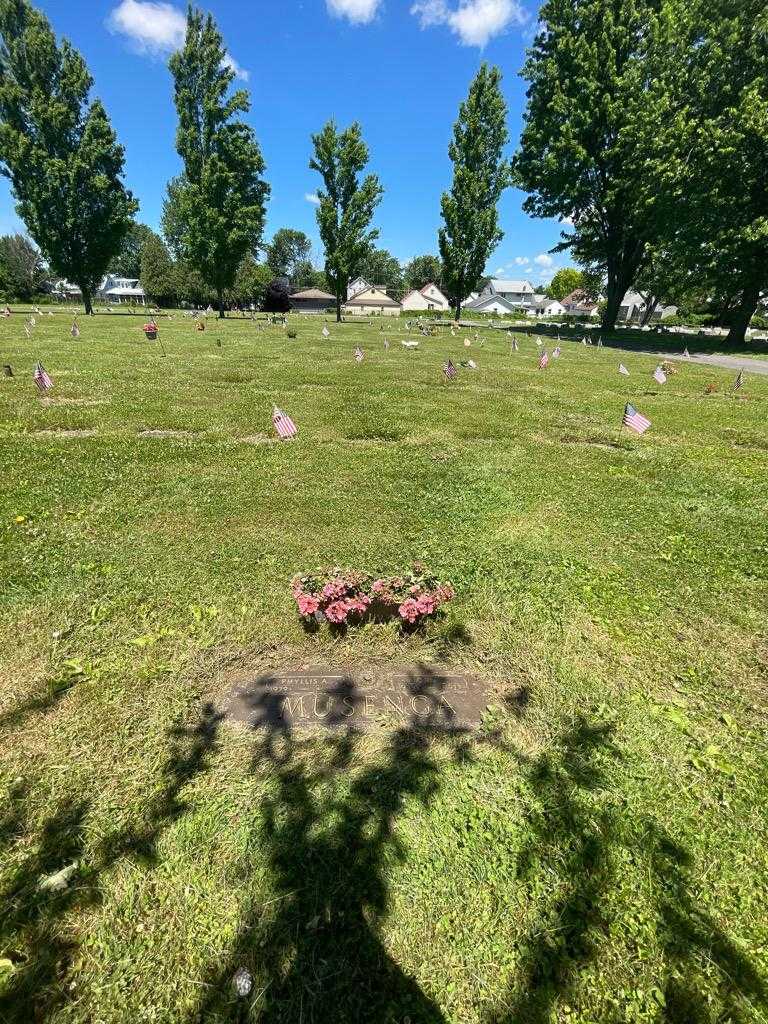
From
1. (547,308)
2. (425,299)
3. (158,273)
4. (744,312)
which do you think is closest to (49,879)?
(744,312)

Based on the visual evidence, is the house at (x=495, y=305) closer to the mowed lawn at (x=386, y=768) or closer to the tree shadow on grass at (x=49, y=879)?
the mowed lawn at (x=386, y=768)

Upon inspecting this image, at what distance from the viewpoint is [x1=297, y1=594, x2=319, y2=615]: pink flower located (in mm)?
4113

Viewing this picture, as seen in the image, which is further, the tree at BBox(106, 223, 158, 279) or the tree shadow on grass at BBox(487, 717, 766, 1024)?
the tree at BBox(106, 223, 158, 279)

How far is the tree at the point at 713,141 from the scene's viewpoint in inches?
1003

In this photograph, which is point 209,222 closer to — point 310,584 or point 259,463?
point 259,463

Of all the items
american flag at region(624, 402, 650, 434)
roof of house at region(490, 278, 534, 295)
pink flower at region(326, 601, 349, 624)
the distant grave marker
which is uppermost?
roof of house at region(490, 278, 534, 295)

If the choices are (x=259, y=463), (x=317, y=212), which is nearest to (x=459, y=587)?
(x=259, y=463)

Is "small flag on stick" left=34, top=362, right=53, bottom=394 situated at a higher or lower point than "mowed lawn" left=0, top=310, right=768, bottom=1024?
higher

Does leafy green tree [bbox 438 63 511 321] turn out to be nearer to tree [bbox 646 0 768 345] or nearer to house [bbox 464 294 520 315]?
tree [bbox 646 0 768 345]

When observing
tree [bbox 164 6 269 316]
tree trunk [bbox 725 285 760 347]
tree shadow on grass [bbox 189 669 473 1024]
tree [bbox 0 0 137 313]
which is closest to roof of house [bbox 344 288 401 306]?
tree [bbox 164 6 269 316]

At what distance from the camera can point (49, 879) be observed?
97.9 inches

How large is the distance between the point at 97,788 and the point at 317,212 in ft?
156

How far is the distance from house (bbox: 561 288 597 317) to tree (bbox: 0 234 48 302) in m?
94.6

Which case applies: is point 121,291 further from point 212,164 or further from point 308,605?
point 308,605
